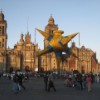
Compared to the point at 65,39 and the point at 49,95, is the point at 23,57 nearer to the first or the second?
the point at 65,39

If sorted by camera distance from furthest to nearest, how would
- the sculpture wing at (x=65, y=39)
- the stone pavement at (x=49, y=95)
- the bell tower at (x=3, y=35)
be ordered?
the bell tower at (x=3, y=35) < the sculpture wing at (x=65, y=39) < the stone pavement at (x=49, y=95)

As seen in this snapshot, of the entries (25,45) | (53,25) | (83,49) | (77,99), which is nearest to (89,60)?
(83,49)

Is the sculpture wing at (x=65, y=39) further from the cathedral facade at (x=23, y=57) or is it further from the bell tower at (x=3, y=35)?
the bell tower at (x=3, y=35)

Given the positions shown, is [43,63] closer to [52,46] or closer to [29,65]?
[29,65]

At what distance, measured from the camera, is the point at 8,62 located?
110688 mm

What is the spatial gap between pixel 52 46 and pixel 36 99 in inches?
1217

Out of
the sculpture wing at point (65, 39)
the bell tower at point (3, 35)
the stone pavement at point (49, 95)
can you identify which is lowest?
the stone pavement at point (49, 95)

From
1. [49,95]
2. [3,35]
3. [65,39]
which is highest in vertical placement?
[3,35]

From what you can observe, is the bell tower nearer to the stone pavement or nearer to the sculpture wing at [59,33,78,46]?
the sculpture wing at [59,33,78,46]

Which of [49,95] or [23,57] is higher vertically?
[23,57]

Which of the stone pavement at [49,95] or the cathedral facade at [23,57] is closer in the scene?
the stone pavement at [49,95]

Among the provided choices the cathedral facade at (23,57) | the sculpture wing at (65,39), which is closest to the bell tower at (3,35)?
the cathedral facade at (23,57)

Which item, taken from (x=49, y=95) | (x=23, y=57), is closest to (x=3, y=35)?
(x=23, y=57)

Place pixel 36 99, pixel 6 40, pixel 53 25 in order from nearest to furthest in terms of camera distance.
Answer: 1. pixel 36 99
2. pixel 6 40
3. pixel 53 25
